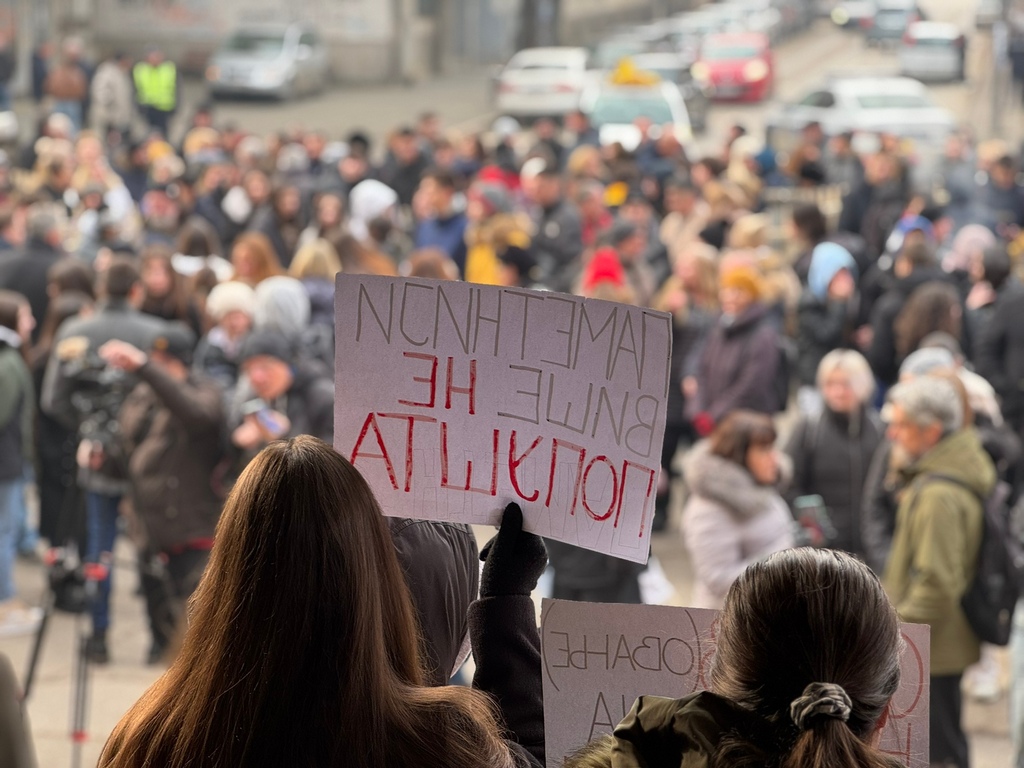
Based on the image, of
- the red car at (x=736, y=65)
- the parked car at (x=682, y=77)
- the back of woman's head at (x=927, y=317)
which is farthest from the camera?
the red car at (x=736, y=65)

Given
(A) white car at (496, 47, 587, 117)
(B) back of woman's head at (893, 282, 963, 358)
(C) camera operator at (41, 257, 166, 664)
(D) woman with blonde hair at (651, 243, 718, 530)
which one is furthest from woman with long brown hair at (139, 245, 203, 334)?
(A) white car at (496, 47, 587, 117)

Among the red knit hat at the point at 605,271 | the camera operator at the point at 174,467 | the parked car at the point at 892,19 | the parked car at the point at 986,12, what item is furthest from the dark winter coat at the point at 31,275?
the parked car at the point at 892,19

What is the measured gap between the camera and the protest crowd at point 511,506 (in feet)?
5.40

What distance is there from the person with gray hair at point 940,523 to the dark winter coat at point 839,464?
997 mm

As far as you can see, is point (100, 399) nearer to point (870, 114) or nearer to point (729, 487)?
point (729, 487)

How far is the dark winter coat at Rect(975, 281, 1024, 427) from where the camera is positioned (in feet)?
23.6

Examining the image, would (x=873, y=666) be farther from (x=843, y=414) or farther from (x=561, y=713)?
(x=843, y=414)

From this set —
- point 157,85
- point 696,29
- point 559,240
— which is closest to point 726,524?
point 559,240

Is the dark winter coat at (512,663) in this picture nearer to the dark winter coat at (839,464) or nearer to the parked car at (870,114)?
the dark winter coat at (839,464)

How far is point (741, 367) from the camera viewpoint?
717 centimetres

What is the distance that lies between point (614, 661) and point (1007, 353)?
5.91m

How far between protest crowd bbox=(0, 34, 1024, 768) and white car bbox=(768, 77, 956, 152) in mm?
6589

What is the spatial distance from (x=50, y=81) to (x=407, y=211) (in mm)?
8249

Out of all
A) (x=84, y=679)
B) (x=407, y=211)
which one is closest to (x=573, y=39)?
(x=407, y=211)
